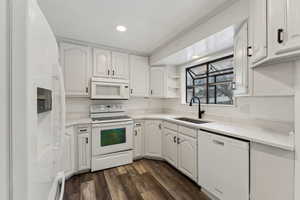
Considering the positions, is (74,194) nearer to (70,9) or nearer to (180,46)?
(70,9)

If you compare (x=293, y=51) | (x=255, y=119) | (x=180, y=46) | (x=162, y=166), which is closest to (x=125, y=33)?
(x=180, y=46)

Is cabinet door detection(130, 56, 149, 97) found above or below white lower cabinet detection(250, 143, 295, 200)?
above

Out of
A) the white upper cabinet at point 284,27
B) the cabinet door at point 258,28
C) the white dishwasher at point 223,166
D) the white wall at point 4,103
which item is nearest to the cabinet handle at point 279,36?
the white upper cabinet at point 284,27

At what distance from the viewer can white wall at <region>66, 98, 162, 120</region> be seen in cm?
265

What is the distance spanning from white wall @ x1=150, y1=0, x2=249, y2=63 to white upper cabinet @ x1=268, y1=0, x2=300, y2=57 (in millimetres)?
387

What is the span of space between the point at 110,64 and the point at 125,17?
1201 millimetres

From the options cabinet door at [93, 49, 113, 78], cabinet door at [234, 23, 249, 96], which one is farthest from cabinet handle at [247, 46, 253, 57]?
cabinet door at [93, 49, 113, 78]

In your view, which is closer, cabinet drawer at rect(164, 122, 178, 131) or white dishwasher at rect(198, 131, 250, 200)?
white dishwasher at rect(198, 131, 250, 200)

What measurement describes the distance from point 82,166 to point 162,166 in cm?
142

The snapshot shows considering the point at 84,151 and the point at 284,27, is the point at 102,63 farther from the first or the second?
the point at 284,27

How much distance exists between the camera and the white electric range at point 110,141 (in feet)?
7.60

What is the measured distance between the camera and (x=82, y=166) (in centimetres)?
225

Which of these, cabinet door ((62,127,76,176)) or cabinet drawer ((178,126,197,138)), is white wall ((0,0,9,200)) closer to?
cabinet drawer ((178,126,197,138))

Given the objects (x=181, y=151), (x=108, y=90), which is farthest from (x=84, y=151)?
(x=181, y=151)
